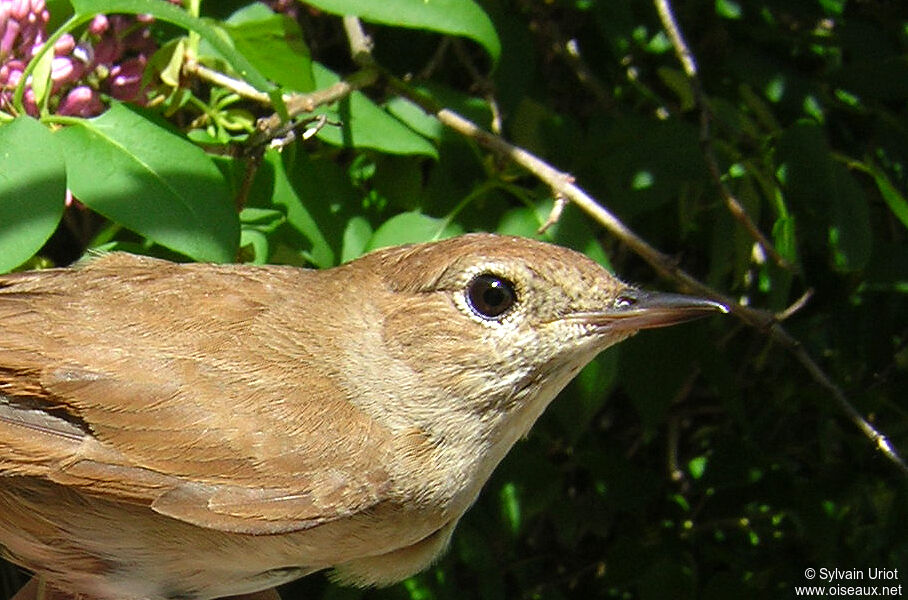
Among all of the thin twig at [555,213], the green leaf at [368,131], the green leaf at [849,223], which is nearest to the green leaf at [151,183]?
the green leaf at [368,131]

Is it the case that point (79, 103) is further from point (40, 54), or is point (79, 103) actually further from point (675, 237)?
point (675, 237)

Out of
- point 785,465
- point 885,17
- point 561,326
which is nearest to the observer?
point 561,326

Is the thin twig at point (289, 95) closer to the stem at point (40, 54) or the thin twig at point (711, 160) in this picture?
the stem at point (40, 54)

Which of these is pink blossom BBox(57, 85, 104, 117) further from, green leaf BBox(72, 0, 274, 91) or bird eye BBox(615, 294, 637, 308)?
bird eye BBox(615, 294, 637, 308)

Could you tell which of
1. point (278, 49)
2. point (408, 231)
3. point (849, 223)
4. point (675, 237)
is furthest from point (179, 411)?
point (675, 237)

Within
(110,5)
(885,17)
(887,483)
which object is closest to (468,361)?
(110,5)

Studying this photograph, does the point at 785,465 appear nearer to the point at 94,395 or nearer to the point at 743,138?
the point at 743,138
